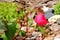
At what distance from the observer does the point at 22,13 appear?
188 inches

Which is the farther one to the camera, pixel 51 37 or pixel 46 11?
pixel 46 11

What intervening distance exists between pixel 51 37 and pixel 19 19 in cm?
99

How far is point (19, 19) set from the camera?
4410mm

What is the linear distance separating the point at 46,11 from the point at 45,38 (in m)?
1.34

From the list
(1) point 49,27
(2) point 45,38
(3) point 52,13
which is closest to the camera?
(2) point 45,38

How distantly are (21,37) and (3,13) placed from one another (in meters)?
1.17

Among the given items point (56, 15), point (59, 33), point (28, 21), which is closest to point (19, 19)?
point (28, 21)

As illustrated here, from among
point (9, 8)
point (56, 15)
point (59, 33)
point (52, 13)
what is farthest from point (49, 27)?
point (9, 8)

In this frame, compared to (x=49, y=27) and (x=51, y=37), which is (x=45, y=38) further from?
(x=49, y=27)

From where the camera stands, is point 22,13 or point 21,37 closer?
point 21,37

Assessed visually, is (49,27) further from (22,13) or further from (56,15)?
(22,13)

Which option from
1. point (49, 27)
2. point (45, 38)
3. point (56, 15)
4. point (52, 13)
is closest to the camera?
point (45, 38)

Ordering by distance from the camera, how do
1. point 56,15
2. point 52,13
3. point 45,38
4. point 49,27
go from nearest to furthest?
point 45,38 → point 49,27 → point 56,15 → point 52,13

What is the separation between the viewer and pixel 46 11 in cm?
475
